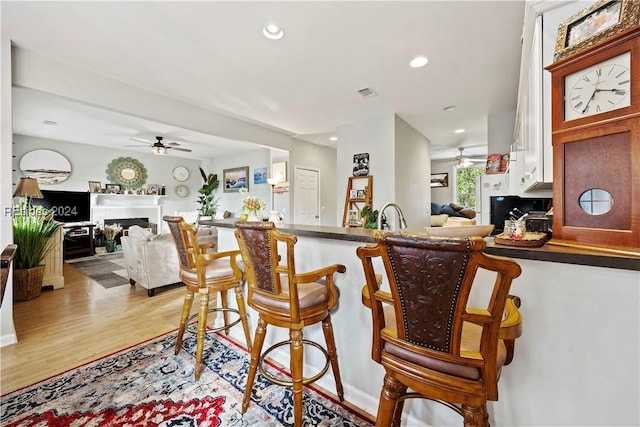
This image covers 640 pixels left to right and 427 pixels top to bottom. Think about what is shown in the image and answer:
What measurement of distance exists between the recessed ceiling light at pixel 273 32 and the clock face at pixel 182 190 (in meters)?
6.87

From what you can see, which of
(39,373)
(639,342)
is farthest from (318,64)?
(39,373)

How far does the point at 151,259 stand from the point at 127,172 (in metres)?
4.80

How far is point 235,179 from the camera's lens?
7.62 m

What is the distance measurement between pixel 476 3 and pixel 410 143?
316cm

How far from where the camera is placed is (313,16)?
6.61ft

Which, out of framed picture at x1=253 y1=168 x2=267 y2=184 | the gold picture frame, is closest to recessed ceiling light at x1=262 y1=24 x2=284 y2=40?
the gold picture frame

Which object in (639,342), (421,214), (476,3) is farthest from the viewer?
(421,214)

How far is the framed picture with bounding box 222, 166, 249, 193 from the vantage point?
738cm

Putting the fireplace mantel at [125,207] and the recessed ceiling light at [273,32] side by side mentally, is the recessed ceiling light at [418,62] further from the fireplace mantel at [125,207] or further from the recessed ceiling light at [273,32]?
the fireplace mantel at [125,207]

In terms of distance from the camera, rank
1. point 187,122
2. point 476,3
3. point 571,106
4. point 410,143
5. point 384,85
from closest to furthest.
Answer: point 571,106 → point 476,3 → point 384,85 → point 187,122 → point 410,143

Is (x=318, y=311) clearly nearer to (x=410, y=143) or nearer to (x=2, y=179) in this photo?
(x=2, y=179)

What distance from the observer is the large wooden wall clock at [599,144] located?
920 mm

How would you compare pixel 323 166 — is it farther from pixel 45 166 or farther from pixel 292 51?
pixel 45 166

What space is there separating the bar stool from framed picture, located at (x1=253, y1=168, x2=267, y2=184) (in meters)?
5.63
